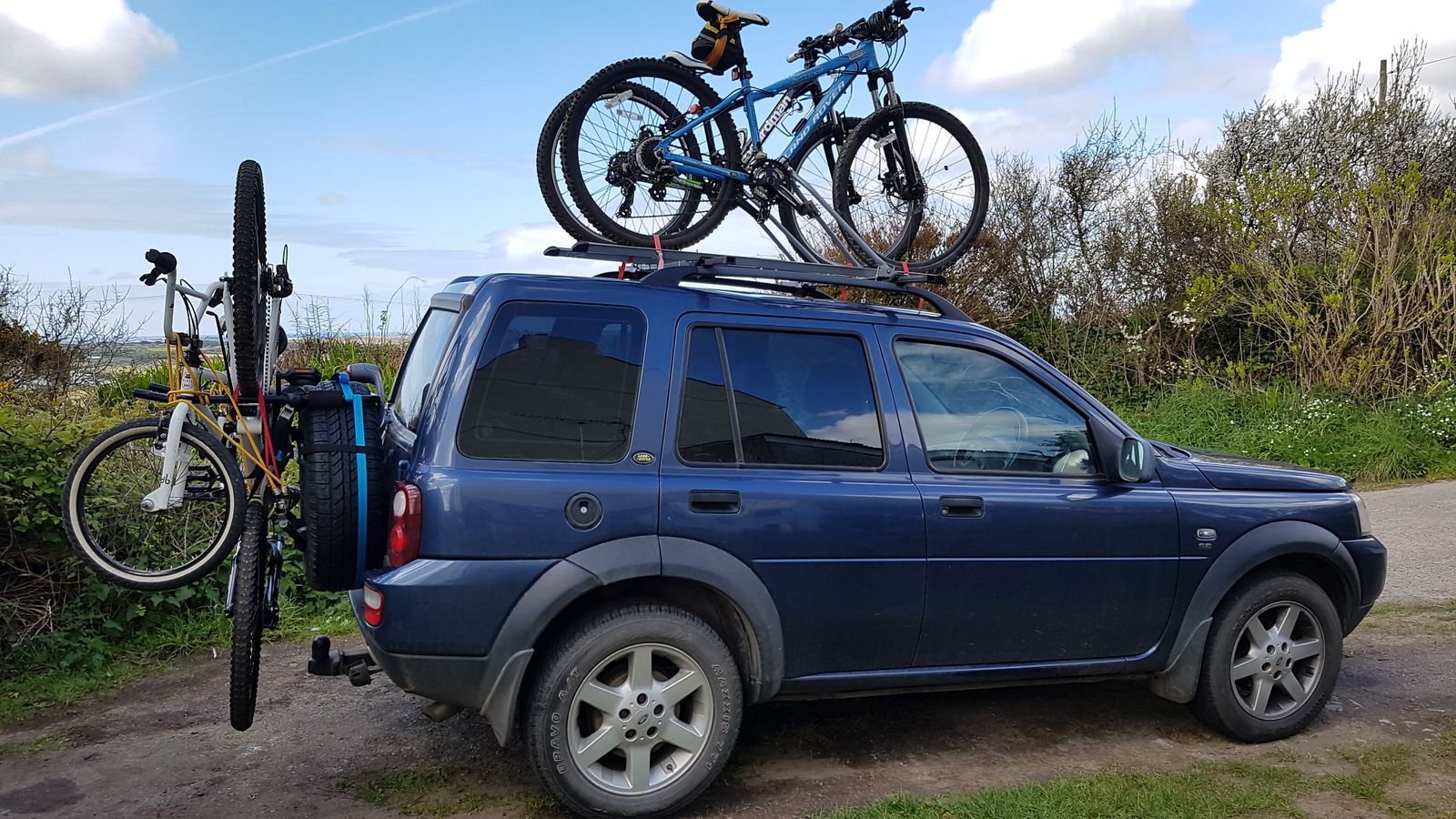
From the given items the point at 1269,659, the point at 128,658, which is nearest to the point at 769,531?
the point at 1269,659

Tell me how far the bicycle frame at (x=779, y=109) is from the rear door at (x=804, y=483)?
5.21ft

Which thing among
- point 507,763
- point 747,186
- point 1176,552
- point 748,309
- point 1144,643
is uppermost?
point 747,186

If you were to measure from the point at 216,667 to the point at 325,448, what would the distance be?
107 inches

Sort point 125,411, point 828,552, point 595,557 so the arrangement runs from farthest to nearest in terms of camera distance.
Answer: point 125,411 < point 828,552 < point 595,557

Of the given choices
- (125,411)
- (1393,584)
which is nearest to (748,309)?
(125,411)

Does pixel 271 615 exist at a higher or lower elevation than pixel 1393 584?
higher

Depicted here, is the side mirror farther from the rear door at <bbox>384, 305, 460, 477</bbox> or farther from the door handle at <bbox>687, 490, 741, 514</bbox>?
the rear door at <bbox>384, 305, 460, 477</bbox>

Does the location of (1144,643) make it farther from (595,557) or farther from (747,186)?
(747,186)

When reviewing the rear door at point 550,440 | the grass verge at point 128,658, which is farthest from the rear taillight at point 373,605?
the grass verge at point 128,658

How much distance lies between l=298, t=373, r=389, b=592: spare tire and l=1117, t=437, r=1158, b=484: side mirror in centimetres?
282

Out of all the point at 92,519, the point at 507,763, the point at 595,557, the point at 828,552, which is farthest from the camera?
the point at 92,519

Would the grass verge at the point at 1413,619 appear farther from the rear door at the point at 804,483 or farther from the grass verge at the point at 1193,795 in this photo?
the rear door at the point at 804,483

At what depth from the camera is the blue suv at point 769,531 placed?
11.6 feet

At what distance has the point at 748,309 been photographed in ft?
13.3
